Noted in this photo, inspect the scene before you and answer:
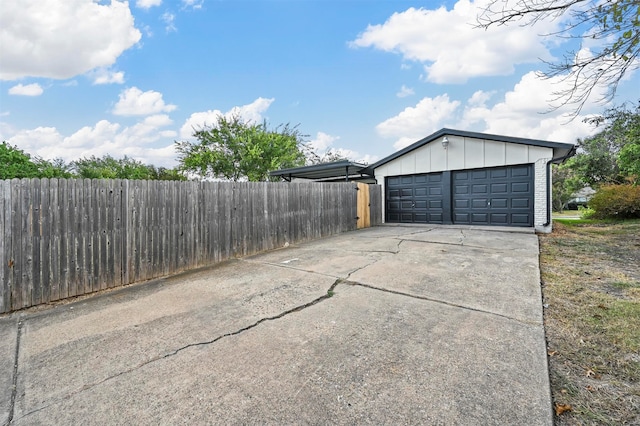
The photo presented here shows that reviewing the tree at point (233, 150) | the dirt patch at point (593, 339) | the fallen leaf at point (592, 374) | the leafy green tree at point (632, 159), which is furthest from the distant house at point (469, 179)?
the fallen leaf at point (592, 374)

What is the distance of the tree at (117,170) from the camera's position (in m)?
19.0

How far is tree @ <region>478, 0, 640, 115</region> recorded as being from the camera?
132 inches

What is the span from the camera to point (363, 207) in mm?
10719

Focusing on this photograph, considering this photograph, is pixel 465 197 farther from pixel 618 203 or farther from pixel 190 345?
pixel 190 345

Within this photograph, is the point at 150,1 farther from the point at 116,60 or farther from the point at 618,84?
the point at 618,84

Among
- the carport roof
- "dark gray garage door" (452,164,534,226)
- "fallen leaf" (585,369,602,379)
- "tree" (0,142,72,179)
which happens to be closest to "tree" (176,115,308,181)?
"tree" (0,142,72,179)

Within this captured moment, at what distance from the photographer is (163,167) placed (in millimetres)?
22438

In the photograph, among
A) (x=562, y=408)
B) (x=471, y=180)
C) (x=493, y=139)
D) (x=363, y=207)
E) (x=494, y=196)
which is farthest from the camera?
(x=363, y=207)

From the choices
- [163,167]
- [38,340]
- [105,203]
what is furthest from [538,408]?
Result: [163,167]

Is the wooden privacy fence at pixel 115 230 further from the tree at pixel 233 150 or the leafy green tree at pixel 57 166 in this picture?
the leafy green tree at pixel 57 166

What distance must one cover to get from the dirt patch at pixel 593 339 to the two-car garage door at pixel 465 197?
4.69 meters

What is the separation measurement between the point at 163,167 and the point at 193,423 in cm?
2422

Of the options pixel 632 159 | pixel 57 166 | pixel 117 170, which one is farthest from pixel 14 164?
pixel 632 159

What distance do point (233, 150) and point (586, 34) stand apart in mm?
16293
